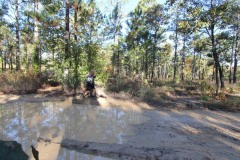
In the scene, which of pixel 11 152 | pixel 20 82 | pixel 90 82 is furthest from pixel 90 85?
pixel 11 152

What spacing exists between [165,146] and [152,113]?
11.9ft

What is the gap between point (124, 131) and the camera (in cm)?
621

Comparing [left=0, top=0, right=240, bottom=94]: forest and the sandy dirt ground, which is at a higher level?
[left=0, top=0, right=240, bottom=94]: forest

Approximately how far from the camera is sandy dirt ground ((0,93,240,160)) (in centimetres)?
465

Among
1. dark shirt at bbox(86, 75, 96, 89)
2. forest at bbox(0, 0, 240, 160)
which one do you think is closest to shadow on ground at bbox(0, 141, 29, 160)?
forest at bbox(0, 0, 240, 160)

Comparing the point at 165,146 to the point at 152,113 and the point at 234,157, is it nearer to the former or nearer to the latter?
the point at 234,157

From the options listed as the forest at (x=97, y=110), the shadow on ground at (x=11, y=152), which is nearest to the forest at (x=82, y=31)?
the forest at (x=97, y=110)

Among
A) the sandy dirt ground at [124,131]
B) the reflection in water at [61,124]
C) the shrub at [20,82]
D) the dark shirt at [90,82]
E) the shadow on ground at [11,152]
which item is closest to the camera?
the shadow on ground at [11,152]

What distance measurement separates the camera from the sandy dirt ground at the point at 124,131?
4.65 m

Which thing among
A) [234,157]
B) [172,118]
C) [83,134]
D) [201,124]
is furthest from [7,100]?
[234,157]

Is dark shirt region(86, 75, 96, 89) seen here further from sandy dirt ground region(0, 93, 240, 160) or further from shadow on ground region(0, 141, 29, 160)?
shadow on ground region(0, 141, 29, 160)

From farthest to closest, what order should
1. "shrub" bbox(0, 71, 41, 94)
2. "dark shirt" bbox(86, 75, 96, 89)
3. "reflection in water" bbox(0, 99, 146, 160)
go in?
"shrub" bbox(0, 71, 41, 94) → "dark shirt" bbox(86, 75, 96, 89) → "reflection in water" bbox(0, 99, 146, 160)

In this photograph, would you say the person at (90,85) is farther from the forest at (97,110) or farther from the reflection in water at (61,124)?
the reflection in water at (61,124)

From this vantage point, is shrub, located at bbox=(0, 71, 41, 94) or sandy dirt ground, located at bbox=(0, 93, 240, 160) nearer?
sandy dirt ground, located at bbox=(0, 93, 240, 160)
